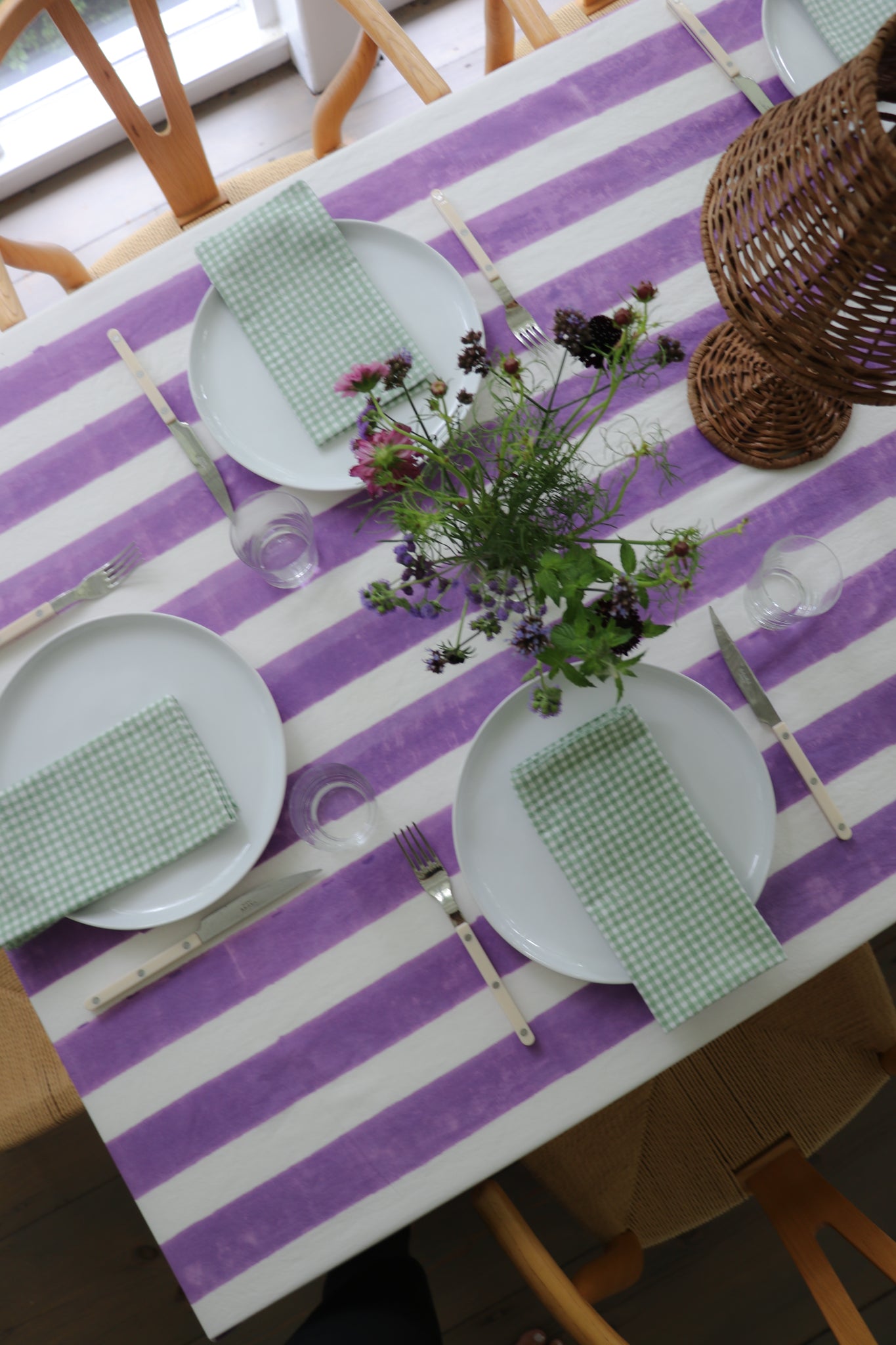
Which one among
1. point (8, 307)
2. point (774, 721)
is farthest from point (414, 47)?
point (774, 721)

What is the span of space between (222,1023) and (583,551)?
2.07ft

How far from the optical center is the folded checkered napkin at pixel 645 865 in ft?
3.13

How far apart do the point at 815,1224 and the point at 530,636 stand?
1.02 m

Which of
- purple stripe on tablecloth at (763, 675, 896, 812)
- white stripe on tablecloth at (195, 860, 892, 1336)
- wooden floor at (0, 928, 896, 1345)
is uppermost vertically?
purple stripe on tablecloth at (763, 675, 896, 812)

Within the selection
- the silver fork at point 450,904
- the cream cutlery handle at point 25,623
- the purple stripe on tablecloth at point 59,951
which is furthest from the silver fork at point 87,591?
the silver fork at point 450,904

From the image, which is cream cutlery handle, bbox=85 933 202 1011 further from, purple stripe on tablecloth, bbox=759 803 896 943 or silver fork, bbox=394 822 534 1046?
purple stripe on tablecloth, bbox=759 803 896 943

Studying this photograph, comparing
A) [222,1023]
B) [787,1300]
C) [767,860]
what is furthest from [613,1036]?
[787,1300]

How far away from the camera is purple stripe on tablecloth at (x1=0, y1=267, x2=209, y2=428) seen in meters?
1.12

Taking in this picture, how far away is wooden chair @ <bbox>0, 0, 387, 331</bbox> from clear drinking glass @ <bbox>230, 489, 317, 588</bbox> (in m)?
0.47

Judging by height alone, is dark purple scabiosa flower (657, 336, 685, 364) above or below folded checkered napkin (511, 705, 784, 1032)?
above

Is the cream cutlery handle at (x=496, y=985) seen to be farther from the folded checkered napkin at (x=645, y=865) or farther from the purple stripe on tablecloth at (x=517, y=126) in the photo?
the purple stripe on tablecloth at (x=517, y=126)

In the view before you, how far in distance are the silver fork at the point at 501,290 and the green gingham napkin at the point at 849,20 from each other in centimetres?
51

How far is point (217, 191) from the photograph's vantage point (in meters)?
1.45

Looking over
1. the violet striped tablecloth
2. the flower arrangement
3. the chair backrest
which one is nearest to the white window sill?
the chair backrest
